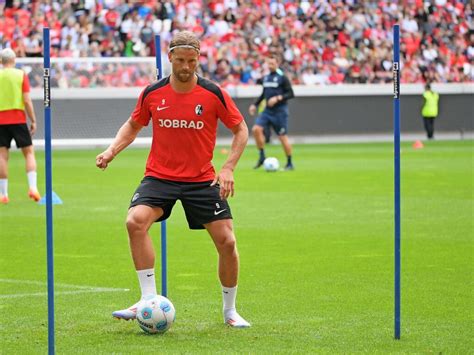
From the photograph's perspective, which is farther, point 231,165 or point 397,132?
point 231,165

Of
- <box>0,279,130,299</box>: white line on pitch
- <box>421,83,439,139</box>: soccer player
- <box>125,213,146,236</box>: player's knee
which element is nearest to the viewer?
<box>125,213,146,236</box>: player's knee

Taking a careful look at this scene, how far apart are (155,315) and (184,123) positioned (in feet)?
4.53

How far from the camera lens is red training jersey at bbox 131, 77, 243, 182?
8.12 meters

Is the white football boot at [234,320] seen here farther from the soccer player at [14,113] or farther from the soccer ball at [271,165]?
the soccer ball at [271,165]

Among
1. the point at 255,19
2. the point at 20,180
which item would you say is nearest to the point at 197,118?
the point at 20,180

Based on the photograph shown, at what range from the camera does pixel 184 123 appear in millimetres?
8117

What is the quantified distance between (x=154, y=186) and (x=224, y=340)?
124 cm

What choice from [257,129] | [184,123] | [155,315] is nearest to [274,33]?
[257,129]

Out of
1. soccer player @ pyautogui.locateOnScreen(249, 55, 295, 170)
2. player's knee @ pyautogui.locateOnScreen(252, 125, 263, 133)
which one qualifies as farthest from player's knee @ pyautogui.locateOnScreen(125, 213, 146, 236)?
player's knee @ pyautogui.locateOnScreen(252, 125, 263, 133)

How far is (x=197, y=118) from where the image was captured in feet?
26.7

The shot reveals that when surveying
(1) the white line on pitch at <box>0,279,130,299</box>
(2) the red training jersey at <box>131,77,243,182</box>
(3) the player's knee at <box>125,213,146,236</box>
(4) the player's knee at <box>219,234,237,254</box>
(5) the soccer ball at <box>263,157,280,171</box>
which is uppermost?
(2) the red training jersey at <box>131,77,243,182</box>

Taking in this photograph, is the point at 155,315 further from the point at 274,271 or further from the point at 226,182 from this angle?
the point at 274,271

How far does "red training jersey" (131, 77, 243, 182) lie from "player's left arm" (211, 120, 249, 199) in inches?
2.8

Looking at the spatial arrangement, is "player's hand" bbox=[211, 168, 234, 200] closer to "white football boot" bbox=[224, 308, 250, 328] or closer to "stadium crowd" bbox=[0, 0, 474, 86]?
"white football boot" bbox=[224, 308, 250, 328]
